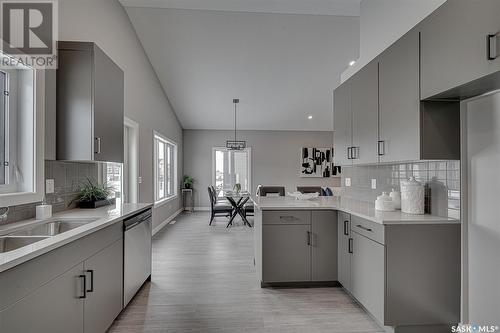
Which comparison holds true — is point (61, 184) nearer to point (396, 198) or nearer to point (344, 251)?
point (344, 251)

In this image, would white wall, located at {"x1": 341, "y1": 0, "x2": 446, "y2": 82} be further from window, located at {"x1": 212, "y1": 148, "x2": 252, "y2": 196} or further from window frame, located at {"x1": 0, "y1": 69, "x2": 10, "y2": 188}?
window, located at {"x1": 212, "y1": 148, "x2": 252, "y2": 196}

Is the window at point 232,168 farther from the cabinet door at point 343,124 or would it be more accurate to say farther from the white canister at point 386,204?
the white canister at point 386,204

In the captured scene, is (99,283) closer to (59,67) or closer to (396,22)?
(59,67)

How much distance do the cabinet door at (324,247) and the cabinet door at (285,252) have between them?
90mm

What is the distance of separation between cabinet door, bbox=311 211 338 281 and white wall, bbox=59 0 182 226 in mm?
3026

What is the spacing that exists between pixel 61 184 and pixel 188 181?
589cm

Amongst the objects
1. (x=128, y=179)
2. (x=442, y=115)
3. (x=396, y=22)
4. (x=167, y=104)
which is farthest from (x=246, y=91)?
(x=442, y=115)

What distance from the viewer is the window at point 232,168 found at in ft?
29.3

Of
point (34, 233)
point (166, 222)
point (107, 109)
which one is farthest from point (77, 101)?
point (166, 222)

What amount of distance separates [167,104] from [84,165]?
4.11m

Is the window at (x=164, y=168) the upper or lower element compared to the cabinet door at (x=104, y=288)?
upper

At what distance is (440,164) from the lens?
2.23 meters

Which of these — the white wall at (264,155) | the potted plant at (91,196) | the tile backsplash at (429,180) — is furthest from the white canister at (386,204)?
the white wall at (264,155)

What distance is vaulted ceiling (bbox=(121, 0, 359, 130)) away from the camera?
3.96 metres
